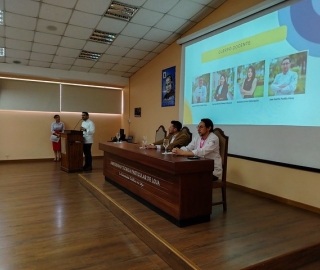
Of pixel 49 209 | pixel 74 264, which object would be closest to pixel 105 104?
pixel 49 209

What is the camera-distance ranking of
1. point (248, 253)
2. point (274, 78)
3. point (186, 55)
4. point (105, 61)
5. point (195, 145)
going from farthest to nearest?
point (105, 61) → point (186, 55) → point (274, 78) → point (195, 145) → point (248, 253)

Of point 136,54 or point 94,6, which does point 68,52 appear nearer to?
point 136,54

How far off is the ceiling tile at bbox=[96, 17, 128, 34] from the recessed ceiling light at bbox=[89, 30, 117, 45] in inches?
7.6

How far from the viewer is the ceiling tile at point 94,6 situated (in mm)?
4254

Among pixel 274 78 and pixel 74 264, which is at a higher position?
pixel 274 78

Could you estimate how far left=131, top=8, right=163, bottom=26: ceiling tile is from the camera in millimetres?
4641

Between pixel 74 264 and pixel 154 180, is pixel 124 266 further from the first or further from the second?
pixel 154 180

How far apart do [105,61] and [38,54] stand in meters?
1.64

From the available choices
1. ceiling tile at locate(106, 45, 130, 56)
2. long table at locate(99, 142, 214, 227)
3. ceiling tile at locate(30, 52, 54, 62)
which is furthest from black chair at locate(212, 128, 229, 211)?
ceiling tile at locate(30, 52, 54, 62)

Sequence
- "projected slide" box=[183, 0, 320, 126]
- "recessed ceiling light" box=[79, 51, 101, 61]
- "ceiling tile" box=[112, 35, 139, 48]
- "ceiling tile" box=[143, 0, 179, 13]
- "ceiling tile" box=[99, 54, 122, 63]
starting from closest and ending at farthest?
"projected slide" box=[183, 0, 320, 126] → "ceiling tile" box=[143, 0, 179, 13] → "ceiling tile" box=[112, 35, 139, 48] → "recessed ceiling light" box=[79, 51, 101, 61] → "ceiling tile" box=[99, 54, 122, 63]

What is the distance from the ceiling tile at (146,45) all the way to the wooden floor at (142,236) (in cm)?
371

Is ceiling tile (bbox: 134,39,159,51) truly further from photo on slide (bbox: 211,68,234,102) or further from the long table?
the long table

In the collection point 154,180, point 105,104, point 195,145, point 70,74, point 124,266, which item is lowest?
point 124,266

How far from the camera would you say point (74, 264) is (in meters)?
1.99
